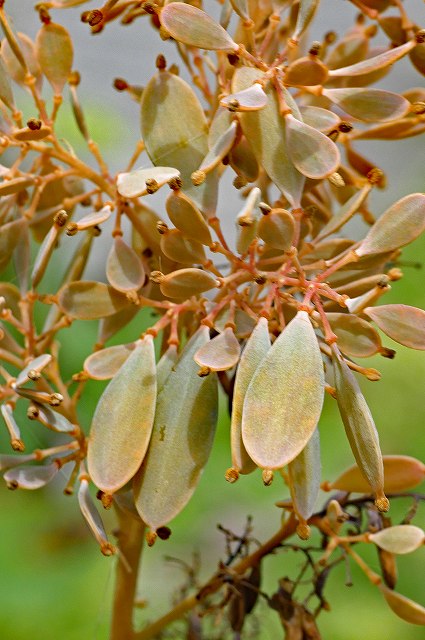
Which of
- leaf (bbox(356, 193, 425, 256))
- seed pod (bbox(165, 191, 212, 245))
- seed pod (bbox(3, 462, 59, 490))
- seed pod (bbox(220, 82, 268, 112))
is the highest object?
seed pod (bbox(220, 82, 268, 112))

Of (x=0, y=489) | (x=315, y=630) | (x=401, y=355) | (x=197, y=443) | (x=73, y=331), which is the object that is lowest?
(x=0, y=489)

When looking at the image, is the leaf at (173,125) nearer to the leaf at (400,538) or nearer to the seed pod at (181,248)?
the seed pod at (181,248)

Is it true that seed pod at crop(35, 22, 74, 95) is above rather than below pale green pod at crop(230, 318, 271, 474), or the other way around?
above

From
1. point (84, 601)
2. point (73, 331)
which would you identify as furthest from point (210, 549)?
point (73, 331)

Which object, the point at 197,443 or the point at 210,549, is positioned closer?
the point at 197,443

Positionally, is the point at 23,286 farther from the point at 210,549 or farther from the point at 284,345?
the point at 210,549

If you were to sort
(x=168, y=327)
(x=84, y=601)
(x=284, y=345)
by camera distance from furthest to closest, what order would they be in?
(x=84, y=601) → (x=168, y=327) → (x=284, y=345)

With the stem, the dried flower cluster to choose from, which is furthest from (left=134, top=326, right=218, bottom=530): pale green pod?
the stem

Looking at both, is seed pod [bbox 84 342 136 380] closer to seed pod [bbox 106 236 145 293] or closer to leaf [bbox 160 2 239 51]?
seed pod [bbox 106 236 145 293]
